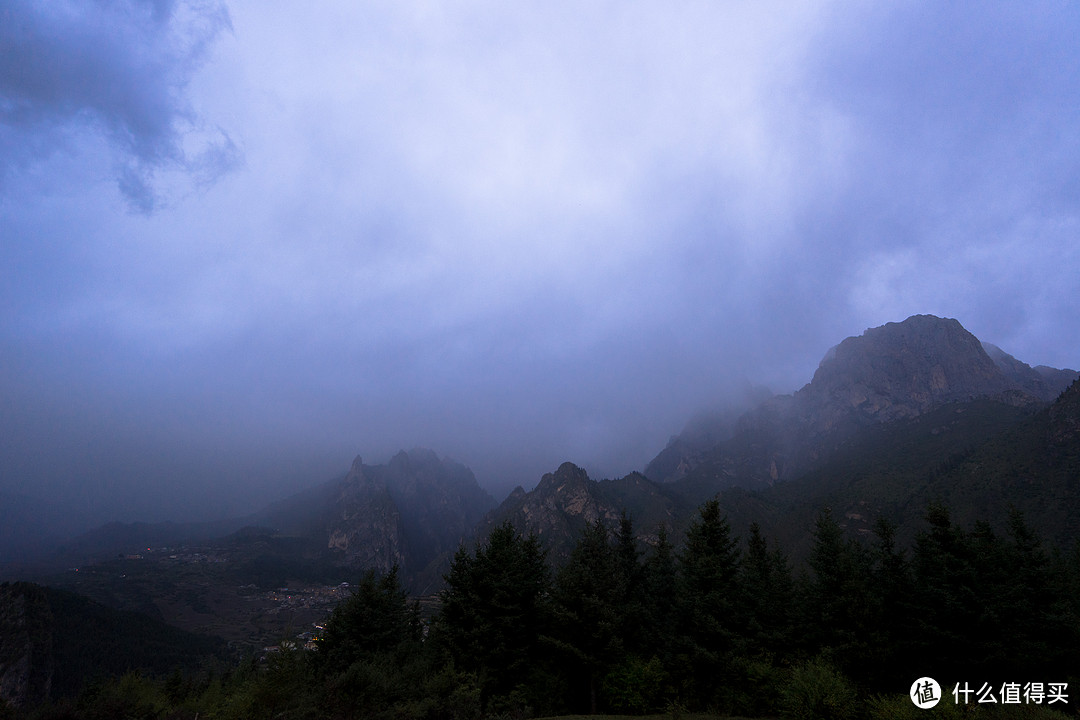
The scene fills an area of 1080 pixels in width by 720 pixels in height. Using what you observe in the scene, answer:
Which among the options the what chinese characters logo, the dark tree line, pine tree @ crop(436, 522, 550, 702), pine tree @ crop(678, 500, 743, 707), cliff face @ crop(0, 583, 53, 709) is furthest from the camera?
cliff face @ crop(0, 583, 53, 709)

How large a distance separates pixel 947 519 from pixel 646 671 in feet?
70.6

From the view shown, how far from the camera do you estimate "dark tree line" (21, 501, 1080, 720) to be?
23.9 metres

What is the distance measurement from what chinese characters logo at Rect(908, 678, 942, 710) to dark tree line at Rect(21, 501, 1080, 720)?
7.19 meters

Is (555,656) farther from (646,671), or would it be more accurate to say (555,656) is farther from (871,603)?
(871,603)

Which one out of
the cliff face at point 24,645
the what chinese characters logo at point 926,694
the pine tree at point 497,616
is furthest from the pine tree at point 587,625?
the cliff face at point 24,645

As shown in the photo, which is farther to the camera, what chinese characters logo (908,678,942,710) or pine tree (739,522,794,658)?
pine tree (739,522,794,658)

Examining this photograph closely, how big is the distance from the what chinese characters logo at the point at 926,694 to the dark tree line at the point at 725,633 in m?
7.19

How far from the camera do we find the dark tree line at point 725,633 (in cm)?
2391

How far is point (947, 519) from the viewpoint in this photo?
2767 cm

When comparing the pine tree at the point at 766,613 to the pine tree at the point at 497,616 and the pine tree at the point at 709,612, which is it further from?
the pine tree at the point at 497,616

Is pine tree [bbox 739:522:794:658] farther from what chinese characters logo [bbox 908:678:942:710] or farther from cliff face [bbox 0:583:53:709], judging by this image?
cliff face [bbox 0:583:53:709]

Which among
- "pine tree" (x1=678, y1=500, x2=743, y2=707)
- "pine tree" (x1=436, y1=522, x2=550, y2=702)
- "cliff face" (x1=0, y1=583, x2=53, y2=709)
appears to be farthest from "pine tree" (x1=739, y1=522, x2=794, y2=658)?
"cliff face" (x1=0, y1=583, x2=53, y2=709)

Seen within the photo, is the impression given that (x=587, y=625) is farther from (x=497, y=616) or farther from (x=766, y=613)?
(x=766, y=613)

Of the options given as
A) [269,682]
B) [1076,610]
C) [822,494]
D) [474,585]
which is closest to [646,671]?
[474,585]
